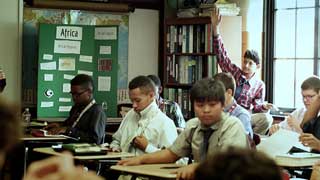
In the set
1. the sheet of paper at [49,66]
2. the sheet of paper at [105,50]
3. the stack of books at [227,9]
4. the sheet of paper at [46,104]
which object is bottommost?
the sheet of paper at [46,104]

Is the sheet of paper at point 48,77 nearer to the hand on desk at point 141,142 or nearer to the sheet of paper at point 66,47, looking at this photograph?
the sheet of paper at point 66,47

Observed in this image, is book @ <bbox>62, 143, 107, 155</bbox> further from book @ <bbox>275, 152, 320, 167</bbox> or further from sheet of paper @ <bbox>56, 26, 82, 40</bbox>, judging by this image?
sheet of paper @ <bbox>56, 26, 82, 40</bbox>

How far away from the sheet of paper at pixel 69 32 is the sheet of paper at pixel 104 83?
55cm

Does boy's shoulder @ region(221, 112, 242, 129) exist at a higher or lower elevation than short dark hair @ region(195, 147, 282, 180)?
lower

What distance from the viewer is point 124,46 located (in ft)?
25.9

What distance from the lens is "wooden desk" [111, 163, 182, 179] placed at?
12.2 ft

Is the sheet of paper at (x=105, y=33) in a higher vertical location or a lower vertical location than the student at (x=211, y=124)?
higher

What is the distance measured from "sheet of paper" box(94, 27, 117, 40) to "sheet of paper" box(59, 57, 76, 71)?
0.42 metres

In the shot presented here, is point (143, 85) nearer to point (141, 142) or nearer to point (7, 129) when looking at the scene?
point (141, 142)

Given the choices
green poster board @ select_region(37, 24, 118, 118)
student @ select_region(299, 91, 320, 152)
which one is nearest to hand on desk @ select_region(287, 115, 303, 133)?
student @ select_region(299, 91, 320, 152)

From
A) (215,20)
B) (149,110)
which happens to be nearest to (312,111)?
(149,110)

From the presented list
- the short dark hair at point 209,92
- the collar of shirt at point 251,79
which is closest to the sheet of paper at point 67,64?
the collar of shirt at point 251,79

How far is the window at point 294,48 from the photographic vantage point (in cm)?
665

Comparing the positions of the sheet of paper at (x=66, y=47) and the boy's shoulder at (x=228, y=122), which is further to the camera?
the sheet of paper at (x=66, y=47)
